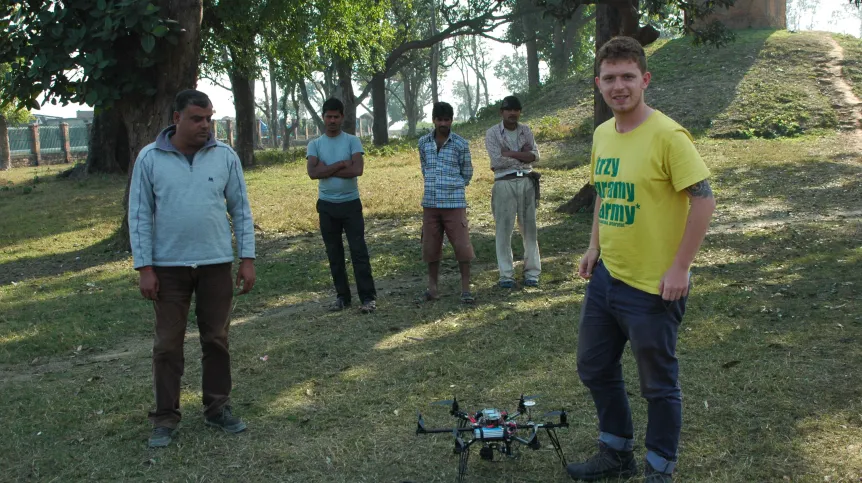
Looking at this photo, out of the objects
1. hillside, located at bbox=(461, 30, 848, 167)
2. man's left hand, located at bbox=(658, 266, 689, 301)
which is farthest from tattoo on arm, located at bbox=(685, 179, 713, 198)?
hillside, located at bbox=(461, 30, 848, 167)

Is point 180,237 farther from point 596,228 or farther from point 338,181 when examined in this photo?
point 338,181

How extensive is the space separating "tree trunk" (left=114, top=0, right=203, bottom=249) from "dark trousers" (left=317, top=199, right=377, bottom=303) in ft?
15.2

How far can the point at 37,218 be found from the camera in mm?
15445

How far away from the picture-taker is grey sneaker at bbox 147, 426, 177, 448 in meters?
4.63

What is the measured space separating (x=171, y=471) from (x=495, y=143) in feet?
15.5

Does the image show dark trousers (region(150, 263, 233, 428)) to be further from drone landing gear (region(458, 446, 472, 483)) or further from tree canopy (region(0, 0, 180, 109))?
tree canopy (region(0, 0, 180, 109))

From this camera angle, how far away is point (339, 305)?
26.0 ft

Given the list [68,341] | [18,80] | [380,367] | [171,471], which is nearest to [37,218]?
[18,80]

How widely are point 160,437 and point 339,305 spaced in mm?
3362

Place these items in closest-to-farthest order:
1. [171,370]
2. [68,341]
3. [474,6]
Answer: [171,370], [68,341], [474,6]

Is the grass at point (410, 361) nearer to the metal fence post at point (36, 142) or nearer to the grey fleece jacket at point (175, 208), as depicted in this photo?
the grey fleece jacket at point (175, 208)

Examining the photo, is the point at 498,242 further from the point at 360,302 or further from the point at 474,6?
the point at 474,6

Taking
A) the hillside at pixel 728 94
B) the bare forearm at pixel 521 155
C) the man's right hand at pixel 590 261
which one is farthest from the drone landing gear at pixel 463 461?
the hillside at pixel 728 94

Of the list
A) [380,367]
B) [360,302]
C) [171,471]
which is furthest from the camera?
[360,302]
